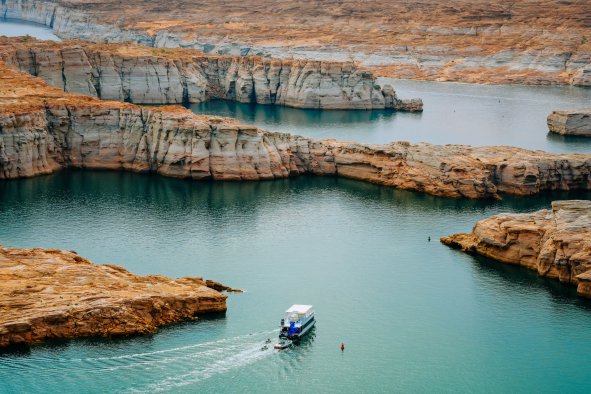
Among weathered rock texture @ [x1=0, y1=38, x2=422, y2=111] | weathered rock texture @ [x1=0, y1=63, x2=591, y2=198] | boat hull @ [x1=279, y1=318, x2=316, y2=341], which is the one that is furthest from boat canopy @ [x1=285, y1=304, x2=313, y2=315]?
weathered rock texture @ [x1=0, y1=38, x2=422, y2=111]

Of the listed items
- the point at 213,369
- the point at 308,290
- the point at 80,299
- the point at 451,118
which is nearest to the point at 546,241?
the point at 308,290

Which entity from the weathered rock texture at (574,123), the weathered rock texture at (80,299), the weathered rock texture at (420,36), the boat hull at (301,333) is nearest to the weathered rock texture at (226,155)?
the weathered rock texture at (574,123)

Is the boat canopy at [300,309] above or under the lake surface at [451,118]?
under

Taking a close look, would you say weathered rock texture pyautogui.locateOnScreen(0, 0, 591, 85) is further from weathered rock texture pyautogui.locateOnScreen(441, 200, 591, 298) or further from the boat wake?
the boat wake

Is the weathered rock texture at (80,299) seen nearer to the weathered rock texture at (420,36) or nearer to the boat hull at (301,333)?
the boat hull at (301,333)

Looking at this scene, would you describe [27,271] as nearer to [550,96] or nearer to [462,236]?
[462,236]

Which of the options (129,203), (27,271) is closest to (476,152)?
(129,203)
